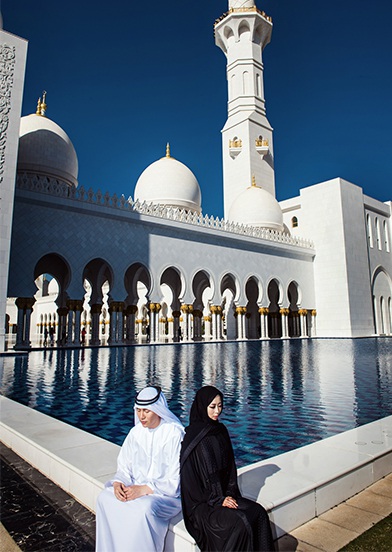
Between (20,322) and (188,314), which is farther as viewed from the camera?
(188,314)

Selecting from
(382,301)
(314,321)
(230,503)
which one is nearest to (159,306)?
(314,321)

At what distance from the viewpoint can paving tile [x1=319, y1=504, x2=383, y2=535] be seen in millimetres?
1731

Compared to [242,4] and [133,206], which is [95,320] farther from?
[242,4]

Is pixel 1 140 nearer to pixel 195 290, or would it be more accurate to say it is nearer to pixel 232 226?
pixel 232 226

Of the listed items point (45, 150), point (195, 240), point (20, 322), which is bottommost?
point (20, 322)

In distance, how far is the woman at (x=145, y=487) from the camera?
1523mm

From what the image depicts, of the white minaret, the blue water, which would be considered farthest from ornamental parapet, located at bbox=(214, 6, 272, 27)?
the blue water

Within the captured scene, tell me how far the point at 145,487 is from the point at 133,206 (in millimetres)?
13774

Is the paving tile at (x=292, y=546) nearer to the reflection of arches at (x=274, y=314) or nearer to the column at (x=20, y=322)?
the column at (x=20, y=322)

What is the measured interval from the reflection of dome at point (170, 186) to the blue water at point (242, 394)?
13013 mm

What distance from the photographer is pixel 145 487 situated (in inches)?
65.5

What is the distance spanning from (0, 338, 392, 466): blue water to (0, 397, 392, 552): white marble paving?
1.50ft

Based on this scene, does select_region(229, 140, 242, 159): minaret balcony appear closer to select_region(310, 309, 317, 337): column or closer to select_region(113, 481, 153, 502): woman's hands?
select_region(310, 309, 317, 337): column

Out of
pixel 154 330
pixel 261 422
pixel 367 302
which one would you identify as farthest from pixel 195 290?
pixel 261 422
